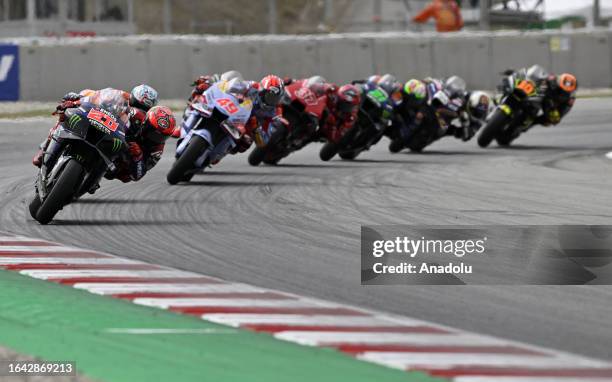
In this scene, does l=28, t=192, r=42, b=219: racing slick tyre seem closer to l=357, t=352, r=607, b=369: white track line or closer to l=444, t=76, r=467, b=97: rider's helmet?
l=357, t=352, r=607, b=369: white track line

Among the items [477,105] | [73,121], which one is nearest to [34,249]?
[73,121]

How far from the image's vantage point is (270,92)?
49.0 feet

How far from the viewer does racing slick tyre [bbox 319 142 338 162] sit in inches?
699

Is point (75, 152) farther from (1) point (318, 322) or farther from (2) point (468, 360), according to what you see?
(2) point (468, 360)

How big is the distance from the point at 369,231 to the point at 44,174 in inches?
109

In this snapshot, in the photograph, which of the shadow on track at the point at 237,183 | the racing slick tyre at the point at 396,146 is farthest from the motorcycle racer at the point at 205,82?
the racing slick tyre at the point at 396,146

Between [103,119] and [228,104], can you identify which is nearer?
[103,119]

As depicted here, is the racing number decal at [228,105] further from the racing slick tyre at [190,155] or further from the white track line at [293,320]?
the white track line at [293,320]

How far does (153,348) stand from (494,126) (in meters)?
15.0

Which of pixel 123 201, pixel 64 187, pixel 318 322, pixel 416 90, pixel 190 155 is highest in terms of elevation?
pixel 416 90

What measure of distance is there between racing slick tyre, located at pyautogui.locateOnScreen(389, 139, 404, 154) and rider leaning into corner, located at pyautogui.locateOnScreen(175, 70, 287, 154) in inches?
164

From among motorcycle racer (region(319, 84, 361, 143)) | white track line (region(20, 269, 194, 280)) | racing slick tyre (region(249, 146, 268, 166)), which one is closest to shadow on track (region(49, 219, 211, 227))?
white track line (region(20, 269, 194, 280))

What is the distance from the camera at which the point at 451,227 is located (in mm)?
10398

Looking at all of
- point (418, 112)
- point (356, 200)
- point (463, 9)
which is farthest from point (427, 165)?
point (463, 9)
